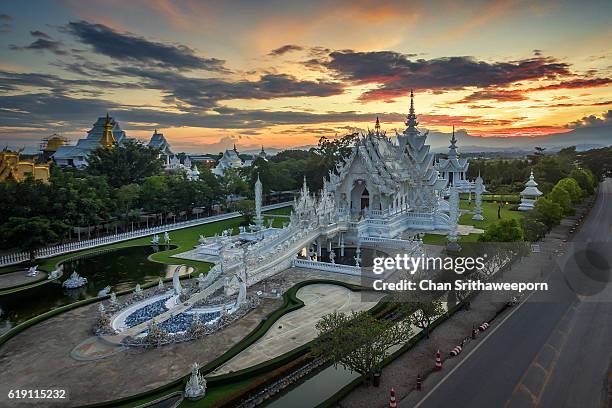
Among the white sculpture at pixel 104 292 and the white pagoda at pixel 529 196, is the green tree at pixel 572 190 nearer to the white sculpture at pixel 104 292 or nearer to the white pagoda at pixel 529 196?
the white pagoda at pixel 529 196

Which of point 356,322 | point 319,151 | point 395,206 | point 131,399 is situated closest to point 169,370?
point 131,399

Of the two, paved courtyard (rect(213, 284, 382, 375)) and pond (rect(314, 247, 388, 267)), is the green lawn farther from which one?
paved courtyard (rect(213, 284, 382, 375))

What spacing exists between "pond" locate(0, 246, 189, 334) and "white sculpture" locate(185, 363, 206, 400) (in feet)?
40.3

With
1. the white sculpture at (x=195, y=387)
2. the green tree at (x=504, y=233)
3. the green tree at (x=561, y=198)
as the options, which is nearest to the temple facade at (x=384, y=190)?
the green tree at (x=504, y=233)

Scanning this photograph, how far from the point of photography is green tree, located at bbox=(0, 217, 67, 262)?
3055cm

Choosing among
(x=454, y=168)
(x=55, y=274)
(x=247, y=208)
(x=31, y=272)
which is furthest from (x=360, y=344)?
(x=454, y=168)

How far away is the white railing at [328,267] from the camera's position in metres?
28.7

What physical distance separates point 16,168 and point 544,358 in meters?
49.0

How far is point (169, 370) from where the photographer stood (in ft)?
52.2

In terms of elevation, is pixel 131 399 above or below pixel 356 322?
below

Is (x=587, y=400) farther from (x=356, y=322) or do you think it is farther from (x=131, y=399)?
(x=131, y=399)

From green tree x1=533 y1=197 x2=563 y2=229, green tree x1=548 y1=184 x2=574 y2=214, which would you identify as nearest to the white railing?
green tree x1=533 y1=197 x2=563 y2=229

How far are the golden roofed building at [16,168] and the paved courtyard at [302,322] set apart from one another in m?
31.1

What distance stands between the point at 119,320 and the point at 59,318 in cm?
326
